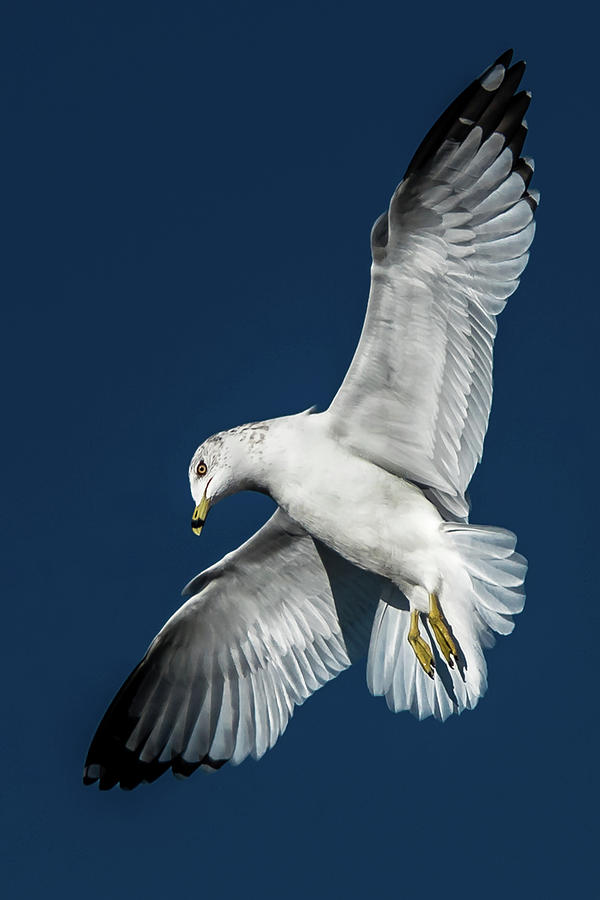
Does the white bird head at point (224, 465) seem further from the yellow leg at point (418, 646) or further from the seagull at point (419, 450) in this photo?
the yellow leg at point (418, 646)

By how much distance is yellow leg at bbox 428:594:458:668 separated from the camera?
26.5ft

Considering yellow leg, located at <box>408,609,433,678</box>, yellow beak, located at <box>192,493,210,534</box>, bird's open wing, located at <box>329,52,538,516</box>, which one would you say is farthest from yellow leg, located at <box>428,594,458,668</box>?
yellow beak, located at <box>192,493,210,534</box>

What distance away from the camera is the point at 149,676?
31.1 ft

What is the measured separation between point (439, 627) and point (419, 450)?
0.92 metres

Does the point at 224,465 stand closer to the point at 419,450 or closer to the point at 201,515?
the point at 201,515

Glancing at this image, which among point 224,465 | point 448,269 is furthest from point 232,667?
point 448,269

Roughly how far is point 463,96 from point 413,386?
1.44m

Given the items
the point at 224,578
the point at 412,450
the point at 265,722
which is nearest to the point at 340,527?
the point at 412,450

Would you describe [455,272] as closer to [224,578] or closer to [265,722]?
[224,578]

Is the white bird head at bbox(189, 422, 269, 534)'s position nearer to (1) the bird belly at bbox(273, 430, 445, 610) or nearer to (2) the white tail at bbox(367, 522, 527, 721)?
(1) the bird belly at bbox(273, 430, 445, 610)

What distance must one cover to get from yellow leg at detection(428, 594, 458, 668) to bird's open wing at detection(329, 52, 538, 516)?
0.89 meters

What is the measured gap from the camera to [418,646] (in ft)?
27.2

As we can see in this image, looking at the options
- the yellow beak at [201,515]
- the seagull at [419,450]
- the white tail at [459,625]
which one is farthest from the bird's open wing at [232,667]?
the yellow beak at [201,515]

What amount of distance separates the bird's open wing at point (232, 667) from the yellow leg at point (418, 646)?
3.07 feet
